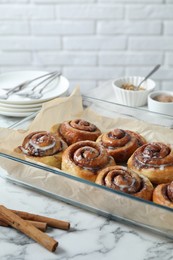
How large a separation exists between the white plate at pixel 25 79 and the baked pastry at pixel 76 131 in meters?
0.25

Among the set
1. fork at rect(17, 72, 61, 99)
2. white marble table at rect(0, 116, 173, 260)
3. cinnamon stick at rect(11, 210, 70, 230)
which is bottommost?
white marble table at rect(0, 116, 173, 260)

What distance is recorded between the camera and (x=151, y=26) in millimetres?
2275

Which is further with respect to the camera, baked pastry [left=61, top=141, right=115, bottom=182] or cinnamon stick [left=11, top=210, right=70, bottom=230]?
baked pastry [left=61, top=141, right=115, bottom=182]

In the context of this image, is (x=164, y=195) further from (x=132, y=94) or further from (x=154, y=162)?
(x=132, y=94)

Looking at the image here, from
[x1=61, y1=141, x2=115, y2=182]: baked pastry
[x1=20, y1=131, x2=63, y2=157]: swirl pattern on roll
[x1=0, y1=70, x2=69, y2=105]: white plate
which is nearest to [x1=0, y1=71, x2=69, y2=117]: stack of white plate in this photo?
[x1=0, y1=70, x2=69, y2=105]: white plate

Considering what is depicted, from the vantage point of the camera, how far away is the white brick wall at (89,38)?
7.39 feet

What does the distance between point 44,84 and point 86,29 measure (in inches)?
26.6

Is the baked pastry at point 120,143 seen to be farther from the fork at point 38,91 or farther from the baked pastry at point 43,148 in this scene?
the fork at point 38,91

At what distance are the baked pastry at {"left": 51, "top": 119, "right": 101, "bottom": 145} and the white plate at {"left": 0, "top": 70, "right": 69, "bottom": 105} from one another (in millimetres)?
248

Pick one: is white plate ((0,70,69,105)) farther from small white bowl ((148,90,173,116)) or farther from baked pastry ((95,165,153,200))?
baked pastry ((95,165,153,200))

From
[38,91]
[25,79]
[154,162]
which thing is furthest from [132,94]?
[154,162]

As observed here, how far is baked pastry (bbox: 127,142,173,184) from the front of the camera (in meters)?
1.12

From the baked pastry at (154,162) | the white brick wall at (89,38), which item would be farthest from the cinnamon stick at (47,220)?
the white brick wall at (89,38)

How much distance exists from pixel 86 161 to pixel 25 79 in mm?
833
